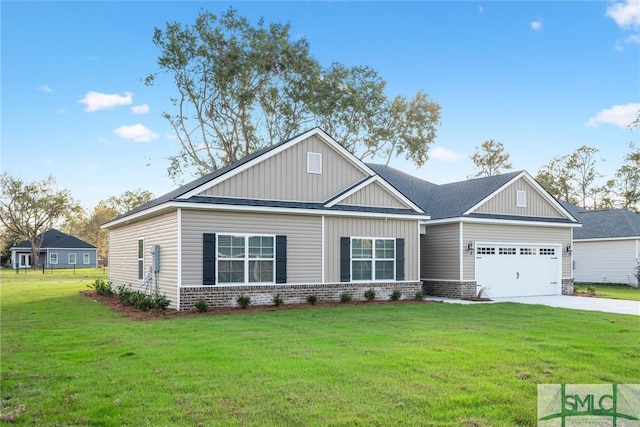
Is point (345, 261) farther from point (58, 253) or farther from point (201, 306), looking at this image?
point (58, 253)

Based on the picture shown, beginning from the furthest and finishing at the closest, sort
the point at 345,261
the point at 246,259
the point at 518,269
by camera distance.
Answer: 1. the point at 518,269
2. the point at 345,261
3. the point at 246,259

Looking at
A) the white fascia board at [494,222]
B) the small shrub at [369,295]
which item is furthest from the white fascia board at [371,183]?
the small shrub at [369,295]

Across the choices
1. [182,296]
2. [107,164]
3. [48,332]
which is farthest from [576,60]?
[107,164]

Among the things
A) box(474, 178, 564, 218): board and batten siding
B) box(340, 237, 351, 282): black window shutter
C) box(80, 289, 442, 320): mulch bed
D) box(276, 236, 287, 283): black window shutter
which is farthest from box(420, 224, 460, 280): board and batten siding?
box(276, 236, 287, 283): black window shutter

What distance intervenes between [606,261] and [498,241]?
1391cm

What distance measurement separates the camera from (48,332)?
10258 millimetres

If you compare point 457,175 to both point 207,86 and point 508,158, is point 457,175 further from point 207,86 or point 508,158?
point 207,86

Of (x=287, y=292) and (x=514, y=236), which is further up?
(x=514, y=236)

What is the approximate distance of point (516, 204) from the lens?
68.5 feet

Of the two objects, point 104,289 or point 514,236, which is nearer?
point 514,236

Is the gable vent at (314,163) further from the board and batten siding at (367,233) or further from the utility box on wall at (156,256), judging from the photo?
the utility box on wall at (156,256)

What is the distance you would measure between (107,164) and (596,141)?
43.2m

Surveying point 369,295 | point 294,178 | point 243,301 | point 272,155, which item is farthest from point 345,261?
point 272,155

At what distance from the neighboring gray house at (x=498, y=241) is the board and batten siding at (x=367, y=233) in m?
2.03
